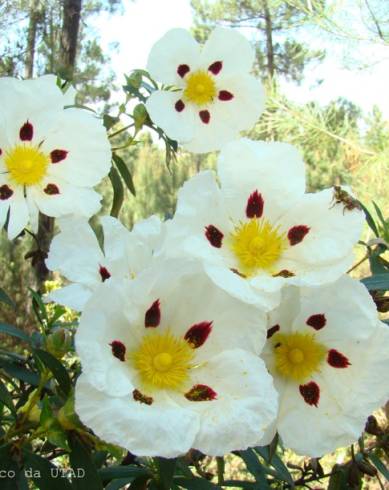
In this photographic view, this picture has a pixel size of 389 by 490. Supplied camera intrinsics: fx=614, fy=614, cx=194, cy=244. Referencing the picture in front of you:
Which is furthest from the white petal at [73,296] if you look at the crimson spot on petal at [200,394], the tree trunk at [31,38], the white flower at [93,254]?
the tree trunk at [31,38]

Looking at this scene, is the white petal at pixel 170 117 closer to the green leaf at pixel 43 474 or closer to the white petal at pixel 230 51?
the white petal at pixel 230 51

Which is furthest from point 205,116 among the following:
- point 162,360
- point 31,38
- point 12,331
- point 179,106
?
point 31,38

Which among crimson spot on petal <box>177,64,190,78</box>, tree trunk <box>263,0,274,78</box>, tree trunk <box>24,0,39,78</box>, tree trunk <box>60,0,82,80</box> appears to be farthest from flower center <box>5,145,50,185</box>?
tree trunk <box>263,0,274,78</box>

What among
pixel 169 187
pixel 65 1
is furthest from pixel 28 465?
pixel 169 187

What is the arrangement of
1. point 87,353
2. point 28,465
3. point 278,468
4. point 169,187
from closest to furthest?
point 87,353, point 28,465, point 278,468, point 169,187

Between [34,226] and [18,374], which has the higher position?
[34,226]

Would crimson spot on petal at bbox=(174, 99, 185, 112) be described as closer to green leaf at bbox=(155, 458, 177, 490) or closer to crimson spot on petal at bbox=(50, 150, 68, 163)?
crimson spot on petal at bbox=(50, 150, 68, 163)

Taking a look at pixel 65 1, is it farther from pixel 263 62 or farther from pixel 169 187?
pixel 263 62
